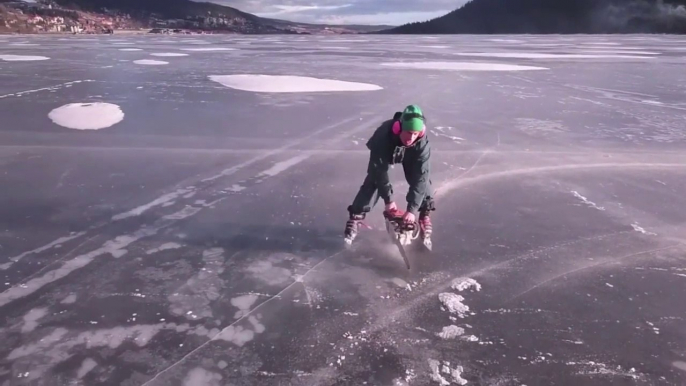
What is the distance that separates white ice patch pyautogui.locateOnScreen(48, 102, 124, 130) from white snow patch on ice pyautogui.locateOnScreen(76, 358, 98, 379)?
15.8ft

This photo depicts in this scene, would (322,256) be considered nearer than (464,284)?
No

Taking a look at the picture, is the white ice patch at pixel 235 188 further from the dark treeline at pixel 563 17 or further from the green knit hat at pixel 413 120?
the dark treeline at pixel 563 17

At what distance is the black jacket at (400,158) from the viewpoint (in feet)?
9.68

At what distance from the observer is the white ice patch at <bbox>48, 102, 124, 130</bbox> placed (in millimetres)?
6531

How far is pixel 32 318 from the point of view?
2512mm

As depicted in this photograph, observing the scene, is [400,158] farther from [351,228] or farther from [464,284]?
[464,284]

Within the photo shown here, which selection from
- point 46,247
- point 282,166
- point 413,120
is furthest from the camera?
point 282,166

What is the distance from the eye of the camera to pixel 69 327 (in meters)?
2.45

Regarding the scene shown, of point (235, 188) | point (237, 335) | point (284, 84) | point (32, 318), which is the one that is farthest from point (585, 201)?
point (284, 84)

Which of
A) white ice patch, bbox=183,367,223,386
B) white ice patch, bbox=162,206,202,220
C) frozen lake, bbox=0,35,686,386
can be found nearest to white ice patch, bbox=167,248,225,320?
frozen lake, bbox=0,35,686,386

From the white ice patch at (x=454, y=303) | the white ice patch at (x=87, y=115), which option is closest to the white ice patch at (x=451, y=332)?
the white ice patch at (x=454, y=303)

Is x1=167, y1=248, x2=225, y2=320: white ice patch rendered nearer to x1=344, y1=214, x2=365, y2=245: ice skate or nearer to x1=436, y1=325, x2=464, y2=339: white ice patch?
x1=344, y1=214, x2=365, y2=245: ice skate

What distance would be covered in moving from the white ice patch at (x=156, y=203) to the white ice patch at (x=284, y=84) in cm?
533

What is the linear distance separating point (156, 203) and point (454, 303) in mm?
2454
